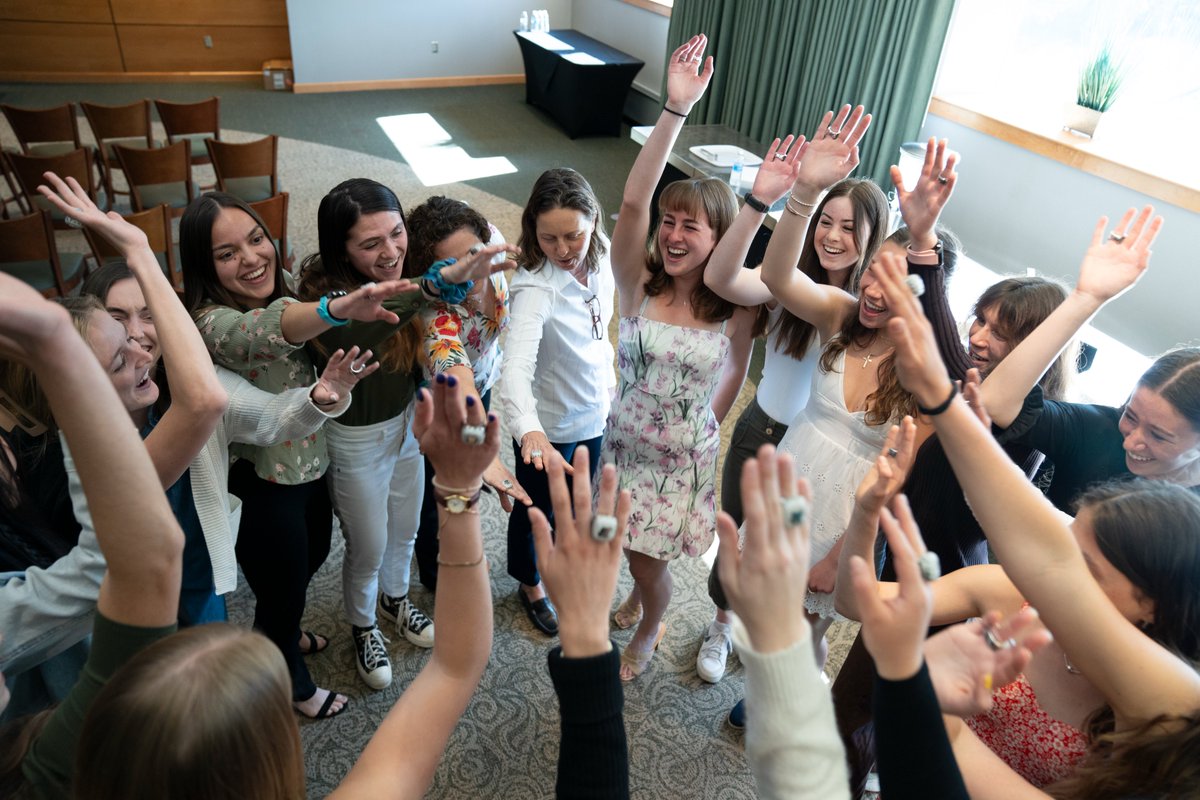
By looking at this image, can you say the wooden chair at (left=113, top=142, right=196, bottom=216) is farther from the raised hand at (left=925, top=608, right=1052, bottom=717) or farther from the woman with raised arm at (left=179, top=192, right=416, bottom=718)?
the raised hand at (left=925, top=608, right=1052, bottom=717)

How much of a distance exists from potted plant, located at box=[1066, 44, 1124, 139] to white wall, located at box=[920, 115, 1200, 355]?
246mm

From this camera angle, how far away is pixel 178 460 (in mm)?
1211

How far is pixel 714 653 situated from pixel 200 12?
27.9 feet

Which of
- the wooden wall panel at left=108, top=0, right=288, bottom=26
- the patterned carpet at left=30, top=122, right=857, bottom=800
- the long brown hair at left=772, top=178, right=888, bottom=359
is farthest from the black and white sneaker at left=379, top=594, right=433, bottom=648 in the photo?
the wooden wall panel at left=108, top=0, right=288, bottom=26

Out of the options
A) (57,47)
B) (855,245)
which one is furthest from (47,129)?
(855,245)

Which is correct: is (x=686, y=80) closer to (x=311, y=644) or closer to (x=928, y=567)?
(x=928, y=567)

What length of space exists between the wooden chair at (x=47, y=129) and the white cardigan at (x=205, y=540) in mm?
4240

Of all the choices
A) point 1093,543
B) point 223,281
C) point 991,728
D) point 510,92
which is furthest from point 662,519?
point 510,92

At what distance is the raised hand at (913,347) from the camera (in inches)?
38.4

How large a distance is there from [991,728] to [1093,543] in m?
0.36

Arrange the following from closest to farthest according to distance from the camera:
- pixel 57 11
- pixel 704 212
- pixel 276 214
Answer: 1. pixel 704 212
2. pixel 276 214
3. pixel 57 11

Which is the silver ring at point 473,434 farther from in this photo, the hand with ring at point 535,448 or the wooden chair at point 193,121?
the wooden chair at point 193,121

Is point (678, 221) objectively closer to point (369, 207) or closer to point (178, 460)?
point (369, 207)

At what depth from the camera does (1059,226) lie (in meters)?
3.65
